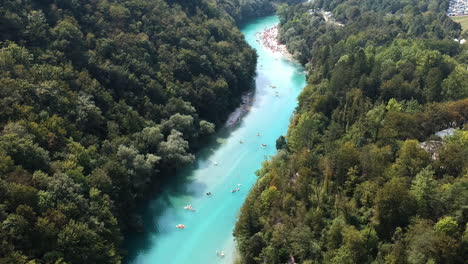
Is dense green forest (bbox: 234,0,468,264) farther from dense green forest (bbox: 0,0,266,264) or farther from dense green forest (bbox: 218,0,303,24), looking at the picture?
dense green forest (bbox: 218,0,303,24)

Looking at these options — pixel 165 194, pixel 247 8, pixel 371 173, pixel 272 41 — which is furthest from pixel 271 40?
pixel 371 173

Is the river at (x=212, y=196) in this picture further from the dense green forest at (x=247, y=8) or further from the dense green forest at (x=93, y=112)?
the dense green forest at (x=247, y=8)

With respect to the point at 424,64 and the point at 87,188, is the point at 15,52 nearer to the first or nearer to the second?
the point at 87,188

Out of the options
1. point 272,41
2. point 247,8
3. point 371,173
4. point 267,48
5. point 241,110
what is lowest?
point 371,173

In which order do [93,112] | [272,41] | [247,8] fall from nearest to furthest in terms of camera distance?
[93,112] → [272,41] → [247,8]

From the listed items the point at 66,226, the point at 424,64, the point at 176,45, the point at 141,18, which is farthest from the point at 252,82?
the point at 66,226

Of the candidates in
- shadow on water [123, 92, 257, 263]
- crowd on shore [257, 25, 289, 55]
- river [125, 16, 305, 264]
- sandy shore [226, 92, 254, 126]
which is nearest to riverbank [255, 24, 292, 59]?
crowd on shore [257, 25, 289, 55]

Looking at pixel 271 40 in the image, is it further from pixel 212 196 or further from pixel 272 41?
pixel 212 196
